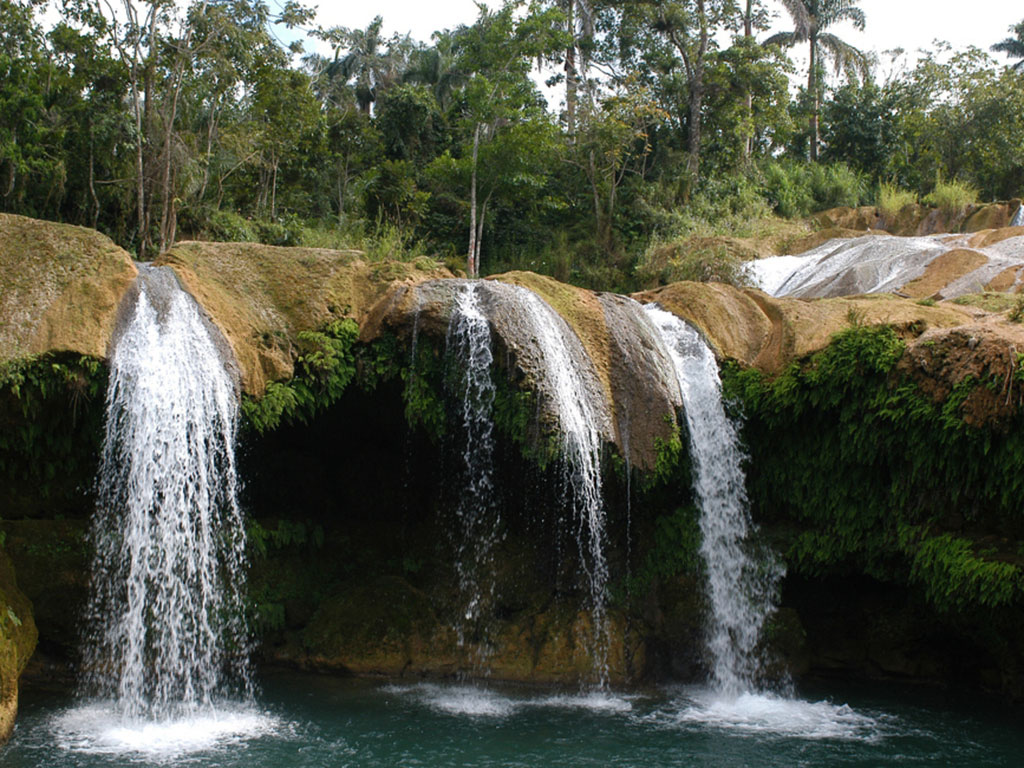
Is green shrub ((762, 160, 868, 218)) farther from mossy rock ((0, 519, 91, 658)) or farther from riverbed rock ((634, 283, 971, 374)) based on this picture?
mossy rock ((0, 519, 91, 658))

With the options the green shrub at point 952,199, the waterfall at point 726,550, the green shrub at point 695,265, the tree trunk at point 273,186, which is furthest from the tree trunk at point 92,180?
the green shrub at point 952,199

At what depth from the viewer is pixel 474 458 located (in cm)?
978

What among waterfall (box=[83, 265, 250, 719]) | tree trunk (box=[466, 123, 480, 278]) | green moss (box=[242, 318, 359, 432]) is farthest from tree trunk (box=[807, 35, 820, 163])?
waterfall (box=[83, 265, 250, 719])

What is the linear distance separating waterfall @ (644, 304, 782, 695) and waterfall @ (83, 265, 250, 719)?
5.04 metres

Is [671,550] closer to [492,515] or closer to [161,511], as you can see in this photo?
[492,515]

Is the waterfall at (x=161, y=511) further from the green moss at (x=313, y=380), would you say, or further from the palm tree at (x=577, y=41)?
the palm tree at (x=577, y=41)

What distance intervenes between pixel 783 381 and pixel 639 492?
2.01 m

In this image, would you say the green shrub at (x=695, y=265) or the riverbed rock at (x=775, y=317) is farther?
the green shrub at (x=695, y=265)

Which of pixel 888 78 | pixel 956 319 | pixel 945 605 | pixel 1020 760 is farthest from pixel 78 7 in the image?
pixel 888 78

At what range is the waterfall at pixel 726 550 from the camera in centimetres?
984

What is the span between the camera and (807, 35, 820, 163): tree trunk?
35403mm

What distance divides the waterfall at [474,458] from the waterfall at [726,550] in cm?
235

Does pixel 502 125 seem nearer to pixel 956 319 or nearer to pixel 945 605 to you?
pixel 956 319

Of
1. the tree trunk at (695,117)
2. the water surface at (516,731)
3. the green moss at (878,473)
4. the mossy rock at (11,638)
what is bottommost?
the water surface at (516,731)
